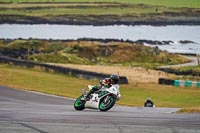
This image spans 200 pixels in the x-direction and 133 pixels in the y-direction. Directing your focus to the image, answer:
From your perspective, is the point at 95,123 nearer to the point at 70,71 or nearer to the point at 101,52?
the point at 70,71

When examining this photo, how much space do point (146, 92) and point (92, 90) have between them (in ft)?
59.3

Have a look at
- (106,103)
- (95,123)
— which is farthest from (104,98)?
(95,123)

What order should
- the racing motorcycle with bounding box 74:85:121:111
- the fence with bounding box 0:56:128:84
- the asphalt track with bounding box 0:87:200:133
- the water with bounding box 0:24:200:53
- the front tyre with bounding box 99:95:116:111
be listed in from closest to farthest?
the asphalt track with bounding box 0:87:200:133
the racing motorcycle with bounding box 74:85:121:111
the front tyre with bounding box 99:95:116:111
the fence with bounding box 0:56:128:84
the water with bounding box 0:24:200:53

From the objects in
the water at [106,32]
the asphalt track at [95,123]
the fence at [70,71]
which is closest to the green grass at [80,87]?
the fence at [70,71]

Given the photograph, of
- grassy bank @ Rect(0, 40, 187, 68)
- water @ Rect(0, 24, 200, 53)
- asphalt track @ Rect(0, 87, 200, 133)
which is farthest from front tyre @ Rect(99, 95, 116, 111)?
water @ Rect(0, 24, 200, 53)

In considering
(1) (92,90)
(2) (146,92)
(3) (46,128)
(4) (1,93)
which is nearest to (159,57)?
(2) (146,92)

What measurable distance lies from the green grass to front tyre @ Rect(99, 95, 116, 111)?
38.4ft

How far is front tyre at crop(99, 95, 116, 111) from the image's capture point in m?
22.5

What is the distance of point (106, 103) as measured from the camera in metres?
22.7

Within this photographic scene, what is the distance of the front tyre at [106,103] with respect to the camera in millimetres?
22531

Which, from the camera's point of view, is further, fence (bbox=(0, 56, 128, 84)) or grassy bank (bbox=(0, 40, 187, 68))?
grassy bank (bbox=(0, 40, 187, 68))

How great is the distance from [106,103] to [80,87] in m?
18.7

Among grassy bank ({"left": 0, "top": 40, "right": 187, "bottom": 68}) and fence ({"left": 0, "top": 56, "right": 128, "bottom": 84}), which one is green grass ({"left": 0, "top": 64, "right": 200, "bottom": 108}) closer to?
fence ({"left": 0, "top": 56, "right": 128, "bottom": 84})

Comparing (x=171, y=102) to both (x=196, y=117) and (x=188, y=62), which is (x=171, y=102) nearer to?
(x=196, y=117)
